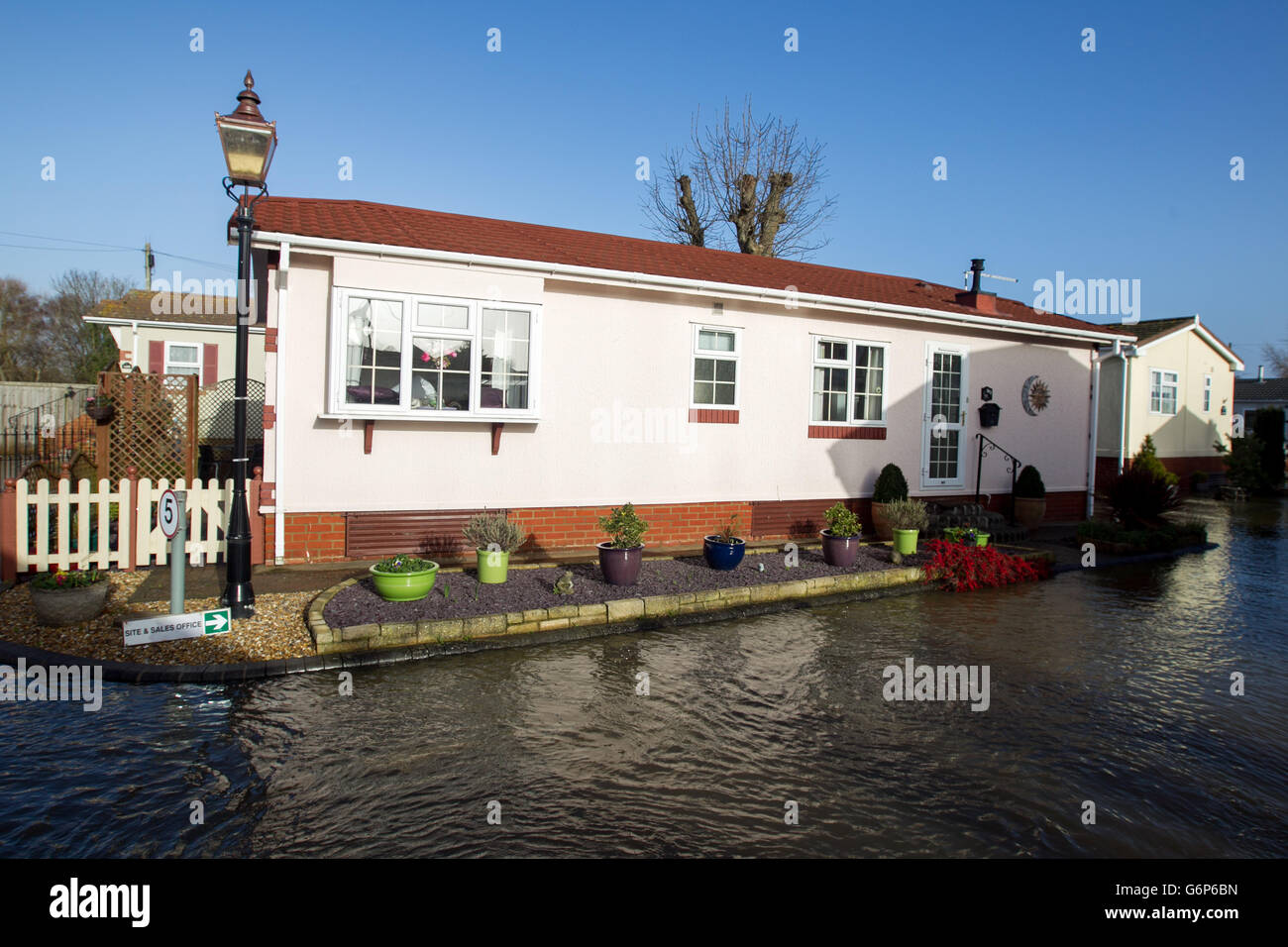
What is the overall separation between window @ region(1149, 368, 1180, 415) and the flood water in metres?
20.5

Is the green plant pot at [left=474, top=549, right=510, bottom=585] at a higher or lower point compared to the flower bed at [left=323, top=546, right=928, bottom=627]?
higher

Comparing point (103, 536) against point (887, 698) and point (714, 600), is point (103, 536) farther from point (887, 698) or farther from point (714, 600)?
point (887, 698)

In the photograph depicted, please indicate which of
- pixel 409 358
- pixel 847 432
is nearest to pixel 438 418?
pixel 409 358

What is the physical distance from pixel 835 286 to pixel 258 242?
28.4 feet

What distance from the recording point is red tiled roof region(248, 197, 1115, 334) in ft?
30.1

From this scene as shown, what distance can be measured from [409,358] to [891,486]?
7.30 m

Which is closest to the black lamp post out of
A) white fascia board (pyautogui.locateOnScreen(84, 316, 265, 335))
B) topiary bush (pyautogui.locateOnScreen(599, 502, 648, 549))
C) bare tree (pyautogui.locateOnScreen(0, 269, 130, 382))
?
topiary bush (pyautogui.locateOnScreen(599, 502, 648, 549))

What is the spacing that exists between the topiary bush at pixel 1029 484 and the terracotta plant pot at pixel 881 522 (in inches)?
128

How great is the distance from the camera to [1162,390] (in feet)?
80.6

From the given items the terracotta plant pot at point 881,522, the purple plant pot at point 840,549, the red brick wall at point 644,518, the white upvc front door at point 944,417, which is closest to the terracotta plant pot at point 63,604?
the red brick wall at point 644,518

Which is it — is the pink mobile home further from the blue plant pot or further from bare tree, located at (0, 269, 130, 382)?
bare tree, located at (0, 269, 130, 382)

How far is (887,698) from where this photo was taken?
18.4ft

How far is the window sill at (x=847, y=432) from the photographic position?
1196cm

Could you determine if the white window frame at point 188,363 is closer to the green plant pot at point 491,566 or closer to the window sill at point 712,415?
the window sill at point 712,415
